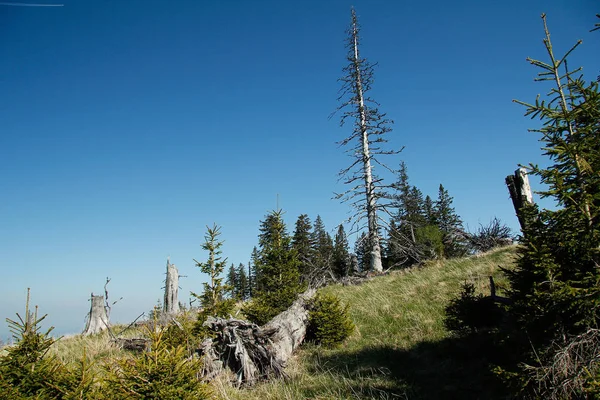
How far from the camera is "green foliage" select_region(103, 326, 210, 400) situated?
3.47m

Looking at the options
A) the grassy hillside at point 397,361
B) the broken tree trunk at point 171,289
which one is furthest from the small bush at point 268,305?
the broken tree trunk at point 171,289

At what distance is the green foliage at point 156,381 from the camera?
137 inches

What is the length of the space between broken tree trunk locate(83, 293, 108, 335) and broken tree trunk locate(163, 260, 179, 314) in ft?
9.26

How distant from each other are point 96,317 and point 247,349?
1199 centimetres

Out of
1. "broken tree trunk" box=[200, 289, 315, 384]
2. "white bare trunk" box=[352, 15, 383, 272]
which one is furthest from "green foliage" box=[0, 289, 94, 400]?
"white bare trunk" box=[352, 15, 383, 272]

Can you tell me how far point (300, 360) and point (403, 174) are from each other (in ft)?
140

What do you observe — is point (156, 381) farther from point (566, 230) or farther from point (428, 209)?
point (428, 209)

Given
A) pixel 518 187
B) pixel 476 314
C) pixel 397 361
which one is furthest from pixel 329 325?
pixel 518 187

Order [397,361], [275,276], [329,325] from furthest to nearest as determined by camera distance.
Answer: [275,276]
[329,325]
[397,361]

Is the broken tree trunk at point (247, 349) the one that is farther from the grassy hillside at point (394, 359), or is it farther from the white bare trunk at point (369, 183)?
the white bare trunk at point (369, 183)

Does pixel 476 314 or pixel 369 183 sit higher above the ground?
pixel 369 183

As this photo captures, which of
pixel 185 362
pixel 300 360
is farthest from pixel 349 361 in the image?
pixel 185 362

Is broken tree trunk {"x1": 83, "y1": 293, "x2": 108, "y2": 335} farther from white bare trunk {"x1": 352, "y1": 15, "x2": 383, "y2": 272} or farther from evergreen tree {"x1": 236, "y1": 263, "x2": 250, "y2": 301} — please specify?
evergreen tree {"x1": 236, "y1": 263, "x2": 250, "y2": 301}

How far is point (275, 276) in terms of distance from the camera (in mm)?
11562
